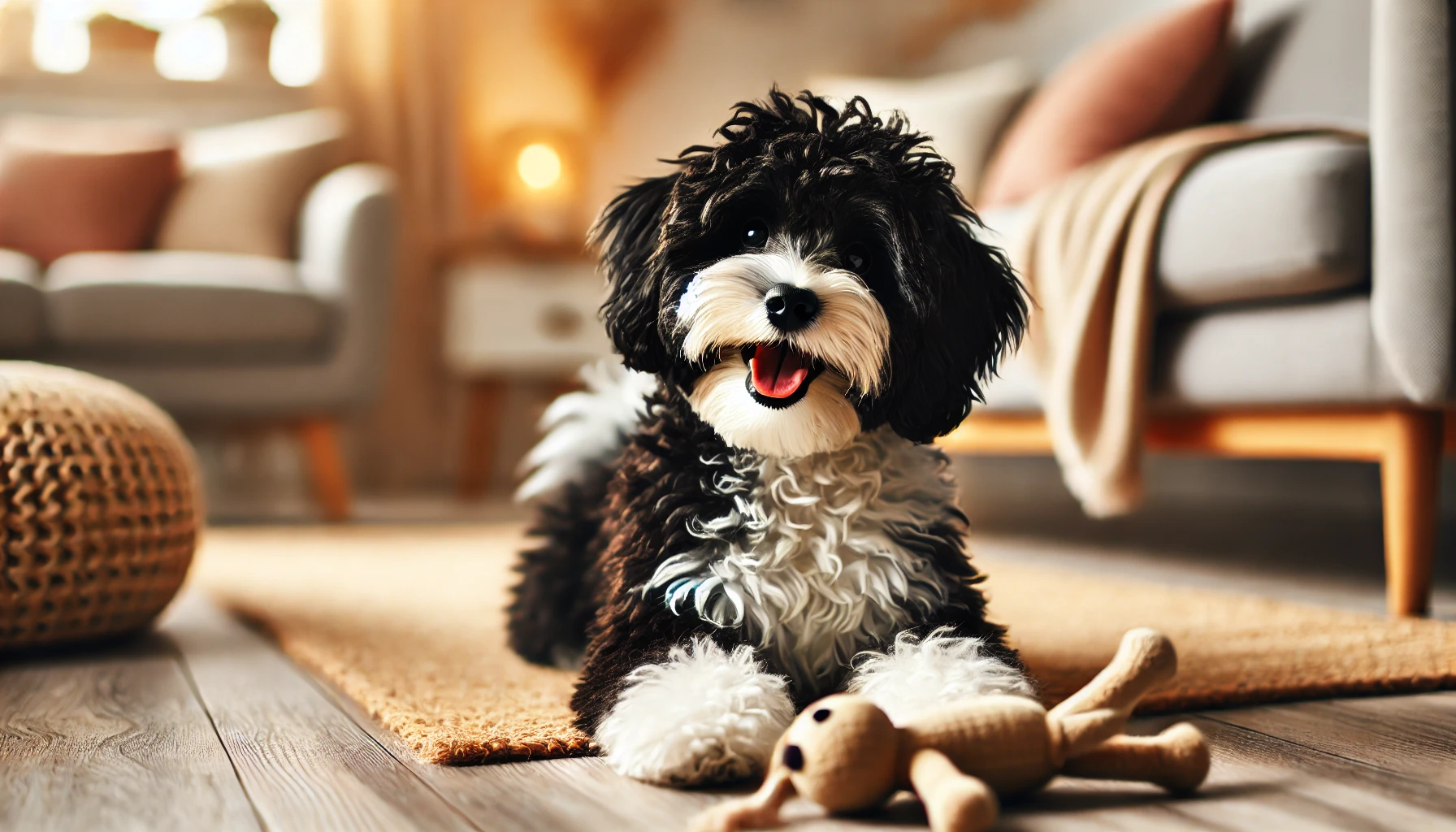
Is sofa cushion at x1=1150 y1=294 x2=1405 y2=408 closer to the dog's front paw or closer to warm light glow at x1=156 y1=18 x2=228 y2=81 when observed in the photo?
the dog's front paw

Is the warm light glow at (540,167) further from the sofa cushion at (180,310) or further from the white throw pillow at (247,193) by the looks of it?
the sofa cushion at (180,310)

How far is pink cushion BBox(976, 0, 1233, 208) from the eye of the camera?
269 cm

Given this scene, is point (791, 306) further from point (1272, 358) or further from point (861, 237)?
point (1272, 358)

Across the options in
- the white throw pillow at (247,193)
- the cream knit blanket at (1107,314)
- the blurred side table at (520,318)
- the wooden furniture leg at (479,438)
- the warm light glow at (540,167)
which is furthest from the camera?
the warm light glow at (540,167)

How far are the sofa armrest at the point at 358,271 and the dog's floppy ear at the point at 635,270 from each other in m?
2.41

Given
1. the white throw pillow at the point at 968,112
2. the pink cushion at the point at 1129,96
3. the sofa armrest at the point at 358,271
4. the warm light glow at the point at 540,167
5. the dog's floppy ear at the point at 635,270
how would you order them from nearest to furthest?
the dog's floppy ear at the point at 635,270
the pink cushion at the point at 1129,96
the white throw pillow at the point at 968,112
the sofa armrest at the point at 358,271
the warm light glow at the point at 540,167

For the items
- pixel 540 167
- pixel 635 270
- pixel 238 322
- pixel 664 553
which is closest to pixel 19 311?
pixel 238 322

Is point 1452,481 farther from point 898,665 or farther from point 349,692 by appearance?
point 349,692

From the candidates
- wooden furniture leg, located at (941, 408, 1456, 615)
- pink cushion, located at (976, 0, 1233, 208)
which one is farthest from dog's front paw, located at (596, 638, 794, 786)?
pink cushion, located at (976, 0, 1233, 208)

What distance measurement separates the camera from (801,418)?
1.07m

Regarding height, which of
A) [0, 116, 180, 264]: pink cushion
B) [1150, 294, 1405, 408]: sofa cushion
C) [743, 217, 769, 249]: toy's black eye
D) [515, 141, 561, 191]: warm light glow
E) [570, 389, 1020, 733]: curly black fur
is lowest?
[570, 389, 1020, 733]: curly black fur

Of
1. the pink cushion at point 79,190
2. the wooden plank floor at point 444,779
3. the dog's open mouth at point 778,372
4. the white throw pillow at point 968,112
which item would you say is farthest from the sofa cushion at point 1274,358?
the pink cushion at point 79,190

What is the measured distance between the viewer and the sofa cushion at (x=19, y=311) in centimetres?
307

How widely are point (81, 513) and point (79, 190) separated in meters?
2.62
